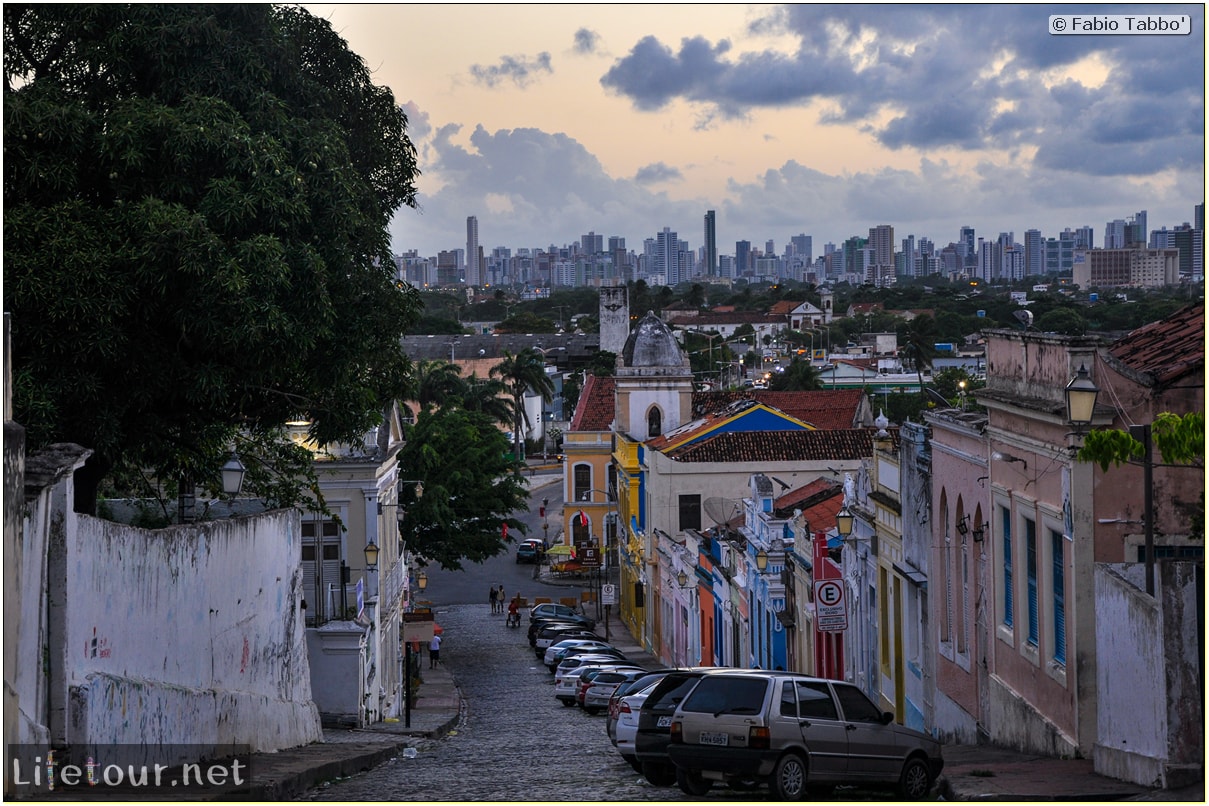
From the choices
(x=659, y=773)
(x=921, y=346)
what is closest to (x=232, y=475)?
(x=659, y=773)

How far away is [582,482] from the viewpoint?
71.2 meters

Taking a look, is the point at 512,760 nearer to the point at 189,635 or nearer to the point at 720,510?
the point at 189,635

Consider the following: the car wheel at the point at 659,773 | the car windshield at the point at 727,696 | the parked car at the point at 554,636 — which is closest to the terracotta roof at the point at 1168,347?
the car windshield at the point at 727,696

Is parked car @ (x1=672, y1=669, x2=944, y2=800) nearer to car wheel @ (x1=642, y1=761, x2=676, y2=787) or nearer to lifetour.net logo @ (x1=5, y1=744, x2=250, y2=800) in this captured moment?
car wheel @ (x1=642, y1=761, x2=676, y2=787)

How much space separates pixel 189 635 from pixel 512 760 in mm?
5892

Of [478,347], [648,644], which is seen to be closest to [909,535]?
[648,644]

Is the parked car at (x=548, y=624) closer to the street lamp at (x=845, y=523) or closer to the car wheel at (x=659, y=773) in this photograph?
the street lamp at (x=845, y=523)

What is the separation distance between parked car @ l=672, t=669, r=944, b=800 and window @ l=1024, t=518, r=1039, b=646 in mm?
2583

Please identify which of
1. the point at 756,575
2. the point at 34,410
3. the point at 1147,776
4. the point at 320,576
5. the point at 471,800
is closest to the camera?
the point at 1147,776

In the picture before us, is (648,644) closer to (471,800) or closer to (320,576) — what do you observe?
(320,576)

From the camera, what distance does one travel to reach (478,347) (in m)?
148

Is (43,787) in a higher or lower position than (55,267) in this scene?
lower

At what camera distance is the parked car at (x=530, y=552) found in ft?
253

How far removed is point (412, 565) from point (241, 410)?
36.7 meters
